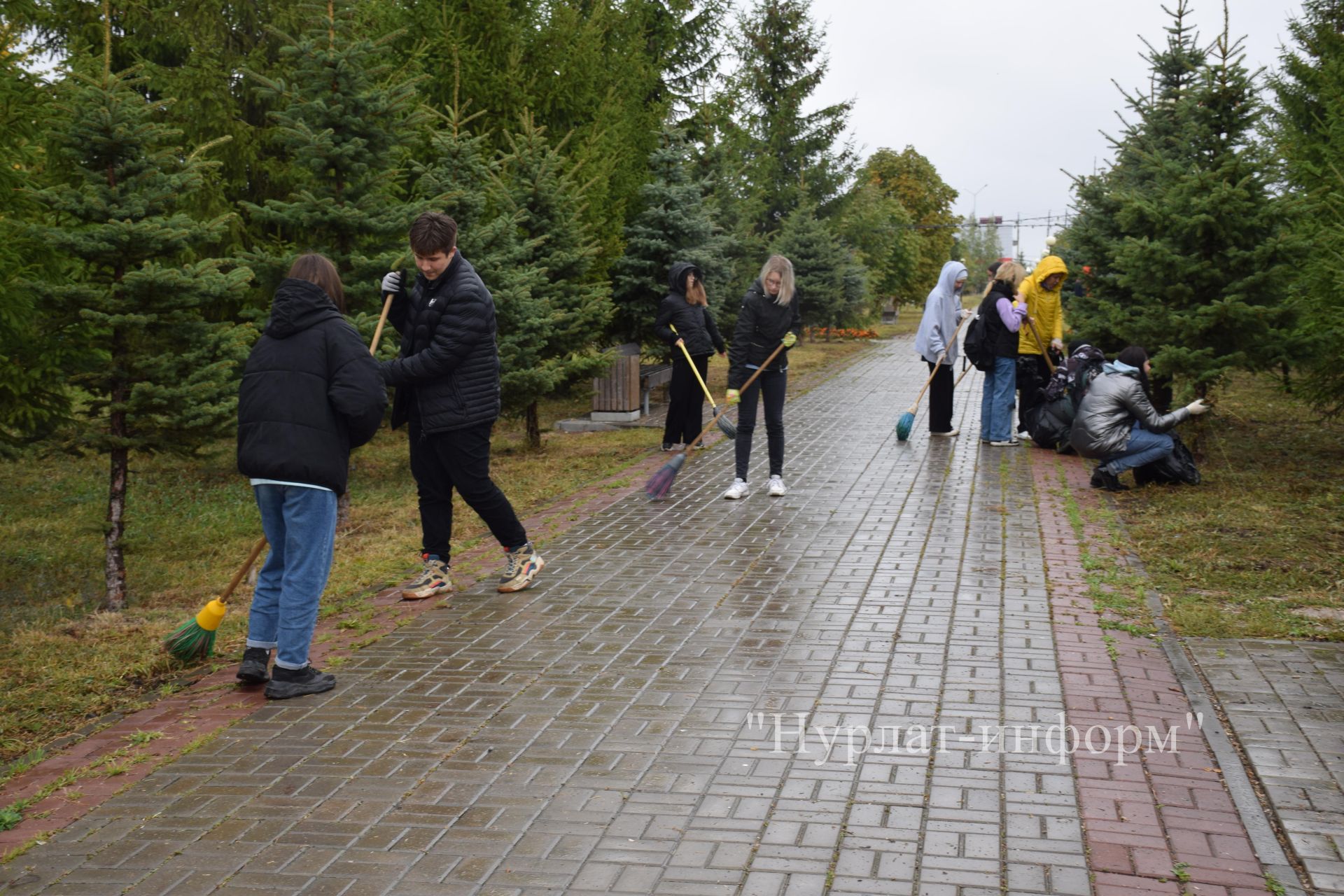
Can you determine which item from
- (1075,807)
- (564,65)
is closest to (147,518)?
(564,65)

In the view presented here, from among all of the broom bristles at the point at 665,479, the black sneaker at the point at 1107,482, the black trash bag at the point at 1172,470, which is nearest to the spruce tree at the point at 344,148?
the broom bristles at the point at 665,479

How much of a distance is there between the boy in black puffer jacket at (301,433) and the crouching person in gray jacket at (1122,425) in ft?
22.7

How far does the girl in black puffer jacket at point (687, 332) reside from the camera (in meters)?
12.5

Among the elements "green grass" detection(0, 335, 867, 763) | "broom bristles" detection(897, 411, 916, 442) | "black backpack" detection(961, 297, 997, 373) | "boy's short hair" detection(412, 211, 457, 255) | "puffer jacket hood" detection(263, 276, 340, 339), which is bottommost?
"green grass" detection(0, 335, 867, 763)

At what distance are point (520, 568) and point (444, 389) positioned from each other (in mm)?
1269

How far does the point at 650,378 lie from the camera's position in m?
18.3

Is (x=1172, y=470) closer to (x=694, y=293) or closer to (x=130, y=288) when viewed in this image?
(x=694, y=293)

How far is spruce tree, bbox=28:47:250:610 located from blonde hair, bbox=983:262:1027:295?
777 centimetres

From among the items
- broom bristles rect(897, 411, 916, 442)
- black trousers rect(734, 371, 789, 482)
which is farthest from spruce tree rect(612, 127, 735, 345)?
black trousers rect(734, 371, 789, 482)

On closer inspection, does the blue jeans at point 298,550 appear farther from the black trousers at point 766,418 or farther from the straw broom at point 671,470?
the black trousers at point 766,418

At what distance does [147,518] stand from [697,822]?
393 inches

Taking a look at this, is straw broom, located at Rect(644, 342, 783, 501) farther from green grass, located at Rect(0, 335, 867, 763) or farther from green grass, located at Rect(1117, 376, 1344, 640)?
green grass, located at Rect(1117, 376, 1344, 640)

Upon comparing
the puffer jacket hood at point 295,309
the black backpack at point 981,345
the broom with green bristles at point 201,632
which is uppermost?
the puffer jacket hood at point 295,309

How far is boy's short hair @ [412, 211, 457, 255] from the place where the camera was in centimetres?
673
